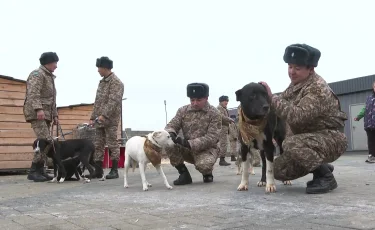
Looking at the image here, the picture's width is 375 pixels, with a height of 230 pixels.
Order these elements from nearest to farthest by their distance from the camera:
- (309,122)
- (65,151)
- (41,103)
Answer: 1. (309,122)
2. (65,151)
3. (41,103)

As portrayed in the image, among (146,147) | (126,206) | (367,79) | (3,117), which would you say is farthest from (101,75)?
(367,79)

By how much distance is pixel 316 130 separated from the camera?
Result: 4574mm

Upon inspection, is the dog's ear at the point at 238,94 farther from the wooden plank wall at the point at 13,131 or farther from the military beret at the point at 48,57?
the wooden plank wall at the point at 13,131

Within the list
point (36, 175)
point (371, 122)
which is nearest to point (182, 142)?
point (36, 175)

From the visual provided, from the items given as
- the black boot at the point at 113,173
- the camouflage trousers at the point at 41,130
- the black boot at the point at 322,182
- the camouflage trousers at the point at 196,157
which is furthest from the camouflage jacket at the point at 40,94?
the black boot at the point at 322,182

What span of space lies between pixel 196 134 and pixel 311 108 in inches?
95.8

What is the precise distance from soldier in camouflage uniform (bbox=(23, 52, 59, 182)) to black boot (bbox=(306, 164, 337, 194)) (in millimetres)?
4812

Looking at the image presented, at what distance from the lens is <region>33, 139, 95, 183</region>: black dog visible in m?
7.18

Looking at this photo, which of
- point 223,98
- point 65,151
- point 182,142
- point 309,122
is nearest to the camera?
point 309,122

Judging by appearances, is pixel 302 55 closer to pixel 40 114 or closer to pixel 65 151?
pixel 65 151

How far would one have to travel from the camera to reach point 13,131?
981 cm

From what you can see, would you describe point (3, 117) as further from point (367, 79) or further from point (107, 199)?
point (367, 79)

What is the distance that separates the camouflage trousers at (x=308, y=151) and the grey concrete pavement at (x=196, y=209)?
28 centimetres

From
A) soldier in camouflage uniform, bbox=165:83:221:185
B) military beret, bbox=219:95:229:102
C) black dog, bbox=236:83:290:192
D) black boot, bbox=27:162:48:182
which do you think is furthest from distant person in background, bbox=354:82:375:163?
black boot, bbox=27:162:48:182
